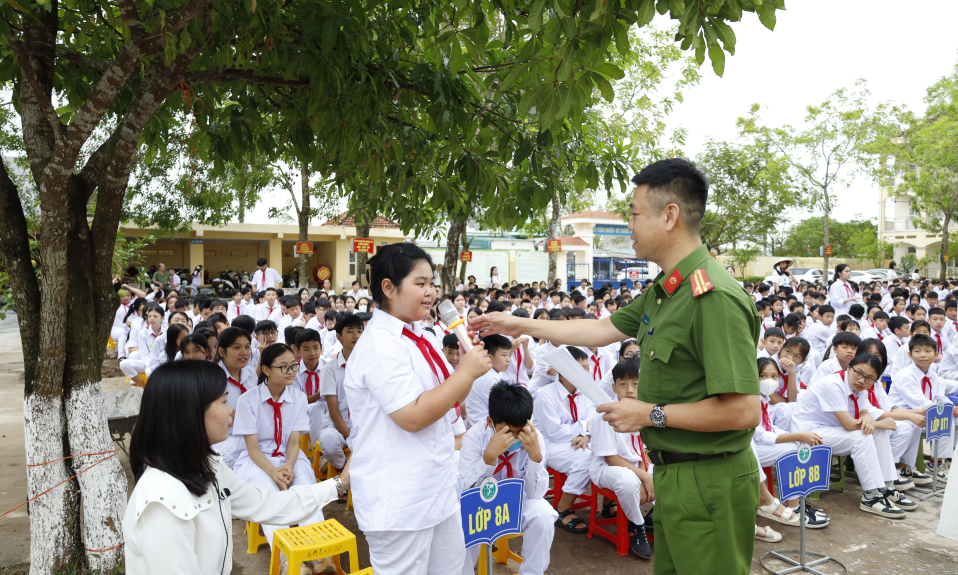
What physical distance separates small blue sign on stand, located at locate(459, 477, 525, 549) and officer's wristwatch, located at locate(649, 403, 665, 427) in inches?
52.7

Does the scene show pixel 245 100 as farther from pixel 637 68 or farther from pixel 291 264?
pixel 291 264

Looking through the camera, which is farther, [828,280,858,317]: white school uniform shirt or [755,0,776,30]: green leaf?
[828,280,858,317]: white school uniform shirt

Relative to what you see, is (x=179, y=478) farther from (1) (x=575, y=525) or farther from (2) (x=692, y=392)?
(1) (x=575, y=525)

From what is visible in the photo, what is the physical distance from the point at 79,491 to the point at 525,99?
3.22m

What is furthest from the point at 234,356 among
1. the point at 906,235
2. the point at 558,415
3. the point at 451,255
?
the point at 906,235

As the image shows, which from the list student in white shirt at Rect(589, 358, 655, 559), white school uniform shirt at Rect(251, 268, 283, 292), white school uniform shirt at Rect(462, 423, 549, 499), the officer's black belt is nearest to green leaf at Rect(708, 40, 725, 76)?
the officer's black belt

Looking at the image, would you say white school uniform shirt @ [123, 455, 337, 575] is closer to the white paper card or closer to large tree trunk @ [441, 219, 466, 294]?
the white paper card

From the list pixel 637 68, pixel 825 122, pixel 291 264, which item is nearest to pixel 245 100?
pixel 637 68

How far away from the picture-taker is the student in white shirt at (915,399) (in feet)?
17.8

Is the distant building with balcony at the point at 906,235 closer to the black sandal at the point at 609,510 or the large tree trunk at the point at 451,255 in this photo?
the large tree trunk at the point at 451,255

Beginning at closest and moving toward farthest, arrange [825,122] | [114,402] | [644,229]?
[644,229] < [114,402] < [825,122]

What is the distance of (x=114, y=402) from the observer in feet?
16.0

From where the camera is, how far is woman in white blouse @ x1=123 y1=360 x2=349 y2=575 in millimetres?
1668

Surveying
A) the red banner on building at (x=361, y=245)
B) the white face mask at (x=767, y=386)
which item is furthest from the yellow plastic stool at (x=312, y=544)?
the red banner on building at (x=361, y=245)
